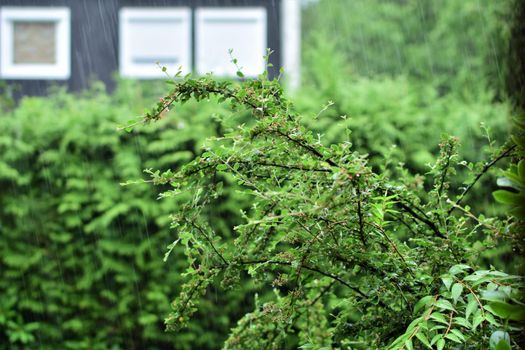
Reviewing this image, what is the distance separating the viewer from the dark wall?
10.5 m

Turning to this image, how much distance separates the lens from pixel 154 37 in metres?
10.7

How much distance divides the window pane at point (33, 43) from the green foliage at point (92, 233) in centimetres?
638

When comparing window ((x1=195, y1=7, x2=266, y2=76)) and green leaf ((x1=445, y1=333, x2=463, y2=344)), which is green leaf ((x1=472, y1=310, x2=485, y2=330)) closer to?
green leaf ((x1=445, y1=333, x2=463, y2=344))

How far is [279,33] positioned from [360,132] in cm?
648

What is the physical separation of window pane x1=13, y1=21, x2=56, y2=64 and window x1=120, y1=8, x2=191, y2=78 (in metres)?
1.28

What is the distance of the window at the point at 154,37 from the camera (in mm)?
10547

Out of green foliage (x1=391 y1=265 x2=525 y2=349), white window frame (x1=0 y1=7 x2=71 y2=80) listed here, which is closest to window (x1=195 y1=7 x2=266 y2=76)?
white window frame (x1=0 y1=7 x2=71 y2=80)

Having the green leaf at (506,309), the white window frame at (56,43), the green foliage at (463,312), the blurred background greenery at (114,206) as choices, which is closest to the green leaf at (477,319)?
the green foliage at (463,312)

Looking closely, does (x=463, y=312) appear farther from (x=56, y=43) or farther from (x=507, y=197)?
(x=56, y=43)

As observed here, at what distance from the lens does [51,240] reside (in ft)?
15.2

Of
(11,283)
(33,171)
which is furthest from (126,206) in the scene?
(11,283)

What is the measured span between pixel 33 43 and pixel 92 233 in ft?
23.5

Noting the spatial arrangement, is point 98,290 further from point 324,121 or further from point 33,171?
point 324,121

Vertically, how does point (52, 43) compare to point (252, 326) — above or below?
above
